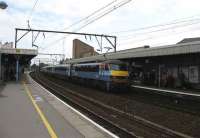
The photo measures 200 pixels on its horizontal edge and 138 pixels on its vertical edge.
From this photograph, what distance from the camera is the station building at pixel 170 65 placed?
26.8 meters

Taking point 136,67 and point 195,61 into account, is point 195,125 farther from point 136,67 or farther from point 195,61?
point 136,67

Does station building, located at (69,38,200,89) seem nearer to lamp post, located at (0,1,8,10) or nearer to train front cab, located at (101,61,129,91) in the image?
train front cab, located at (101,61,129,91)

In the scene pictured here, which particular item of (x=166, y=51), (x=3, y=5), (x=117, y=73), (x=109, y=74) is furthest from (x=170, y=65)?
(x=3, y=5)

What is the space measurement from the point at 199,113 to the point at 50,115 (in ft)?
22.8

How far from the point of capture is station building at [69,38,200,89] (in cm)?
2680

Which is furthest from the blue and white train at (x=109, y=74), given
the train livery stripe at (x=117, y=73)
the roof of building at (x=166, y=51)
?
the roof of building at (x=166, y=51)

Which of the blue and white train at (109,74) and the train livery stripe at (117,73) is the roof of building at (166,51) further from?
the train livery stripe at (117,73)

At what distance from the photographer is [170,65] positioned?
3203 cm

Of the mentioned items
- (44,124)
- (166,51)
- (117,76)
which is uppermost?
(166,51)

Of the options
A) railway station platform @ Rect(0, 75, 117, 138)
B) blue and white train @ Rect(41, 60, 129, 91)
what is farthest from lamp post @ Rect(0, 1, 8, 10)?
blue and white train @ Rect(41, 60, 129, 91)

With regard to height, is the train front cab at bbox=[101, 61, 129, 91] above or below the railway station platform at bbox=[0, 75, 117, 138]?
above

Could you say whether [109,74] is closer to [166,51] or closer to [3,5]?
[166,51]

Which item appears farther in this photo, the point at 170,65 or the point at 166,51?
the point at 170,65

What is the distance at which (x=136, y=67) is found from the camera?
130ft
